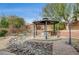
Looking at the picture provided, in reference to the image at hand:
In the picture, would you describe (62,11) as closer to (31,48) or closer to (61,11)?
(61,11)

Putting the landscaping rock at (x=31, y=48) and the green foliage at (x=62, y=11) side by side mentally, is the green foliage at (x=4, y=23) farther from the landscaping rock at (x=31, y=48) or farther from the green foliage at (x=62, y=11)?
the green foliage at (x=62, y=11)

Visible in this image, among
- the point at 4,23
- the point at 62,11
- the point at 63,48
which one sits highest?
the point at 62,11

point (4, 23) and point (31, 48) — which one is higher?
point (4, 23)

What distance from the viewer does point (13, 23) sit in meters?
1.51

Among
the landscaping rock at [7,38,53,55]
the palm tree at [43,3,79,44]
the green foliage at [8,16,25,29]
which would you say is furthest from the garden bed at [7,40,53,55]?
the palm tree at [43,3,79,44]

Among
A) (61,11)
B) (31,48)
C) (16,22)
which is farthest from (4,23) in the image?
(61,11)

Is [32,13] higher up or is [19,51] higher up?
[32,13]

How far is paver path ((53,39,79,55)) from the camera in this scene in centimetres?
149

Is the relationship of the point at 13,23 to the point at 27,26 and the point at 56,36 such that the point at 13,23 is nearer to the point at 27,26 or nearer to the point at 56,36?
the point at 27,26

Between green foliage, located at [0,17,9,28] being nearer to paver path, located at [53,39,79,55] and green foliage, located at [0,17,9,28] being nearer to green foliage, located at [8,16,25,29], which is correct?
green foliage, located at [8,16,25,29]

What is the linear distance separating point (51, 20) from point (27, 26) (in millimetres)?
266

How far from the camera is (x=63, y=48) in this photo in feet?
4.90
